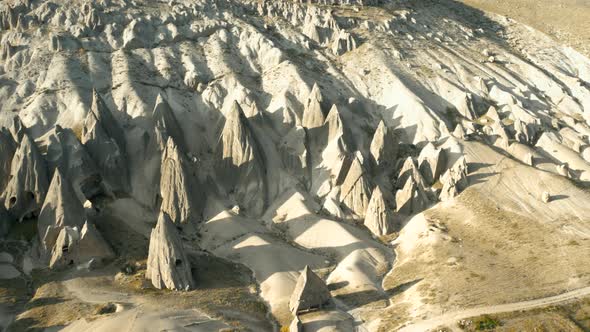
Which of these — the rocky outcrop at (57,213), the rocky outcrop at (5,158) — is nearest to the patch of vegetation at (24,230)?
the rocky outcrop at (57,213)

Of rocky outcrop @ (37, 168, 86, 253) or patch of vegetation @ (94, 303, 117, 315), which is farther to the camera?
rocky outcrop @ (37, 168, 86, 253)

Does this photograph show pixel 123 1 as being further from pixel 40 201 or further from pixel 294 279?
pixel 294 279

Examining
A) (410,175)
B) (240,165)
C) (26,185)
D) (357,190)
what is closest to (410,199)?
(410,175)

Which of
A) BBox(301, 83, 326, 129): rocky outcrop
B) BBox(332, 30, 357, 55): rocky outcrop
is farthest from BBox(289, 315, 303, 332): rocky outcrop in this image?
BBox(332, 30, 357, 55): rocky outcrop

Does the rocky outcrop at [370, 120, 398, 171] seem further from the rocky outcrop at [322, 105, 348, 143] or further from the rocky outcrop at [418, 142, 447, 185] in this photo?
the rocky outcrop at [322, 105, 348, 143]

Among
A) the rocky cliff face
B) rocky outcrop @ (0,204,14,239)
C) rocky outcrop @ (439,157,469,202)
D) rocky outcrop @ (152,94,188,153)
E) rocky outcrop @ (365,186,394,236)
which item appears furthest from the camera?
rocky outcrop @ (152,94,188,153)

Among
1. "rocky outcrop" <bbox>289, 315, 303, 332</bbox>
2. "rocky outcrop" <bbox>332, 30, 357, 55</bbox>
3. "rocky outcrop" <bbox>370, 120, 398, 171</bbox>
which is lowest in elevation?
"rocky outcrop" <bbox>289, 315, 303, 332</bbox>

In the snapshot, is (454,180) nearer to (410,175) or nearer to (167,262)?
(410,175)
